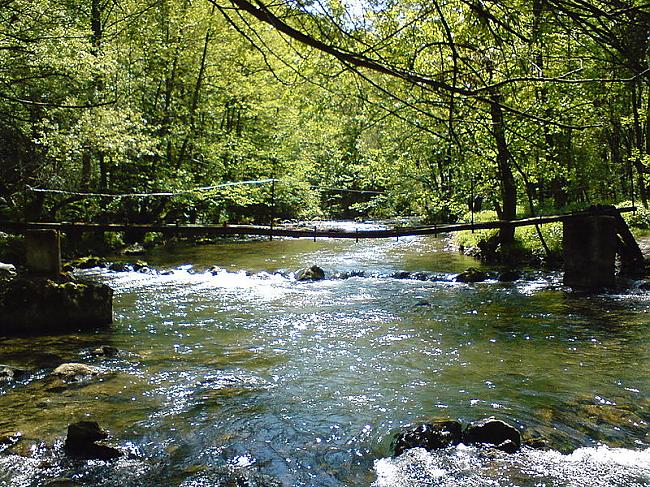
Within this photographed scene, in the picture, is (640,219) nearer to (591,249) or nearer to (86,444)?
(591,249)

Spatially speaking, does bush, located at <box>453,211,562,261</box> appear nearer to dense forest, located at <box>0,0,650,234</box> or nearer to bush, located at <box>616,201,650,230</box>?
dense forest, located at <box>0,0,650,234</box>

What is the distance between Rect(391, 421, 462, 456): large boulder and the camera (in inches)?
181

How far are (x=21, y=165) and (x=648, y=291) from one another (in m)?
14.9

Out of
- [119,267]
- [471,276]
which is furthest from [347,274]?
[119,267]

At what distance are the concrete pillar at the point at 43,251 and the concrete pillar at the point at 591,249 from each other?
33.3 ft

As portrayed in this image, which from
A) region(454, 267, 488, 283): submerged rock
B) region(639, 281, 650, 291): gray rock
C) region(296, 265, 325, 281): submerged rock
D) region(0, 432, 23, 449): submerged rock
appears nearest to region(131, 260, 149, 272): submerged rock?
region(296, 265, 325, 281): submerged rock

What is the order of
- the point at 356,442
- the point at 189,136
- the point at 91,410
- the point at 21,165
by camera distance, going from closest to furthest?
the point at 356,442 → the point at 91,410 → the point at 21,165 → the point at 189,136

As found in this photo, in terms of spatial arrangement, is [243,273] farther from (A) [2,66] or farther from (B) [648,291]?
(B) [648,291]

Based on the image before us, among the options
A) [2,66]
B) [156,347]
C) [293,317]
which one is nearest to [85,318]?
[156,347]

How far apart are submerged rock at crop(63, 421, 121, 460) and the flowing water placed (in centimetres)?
10

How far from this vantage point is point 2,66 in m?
10.8

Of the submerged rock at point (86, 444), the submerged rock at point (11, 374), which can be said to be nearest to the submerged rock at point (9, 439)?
the submerged rock at point (86, 444)

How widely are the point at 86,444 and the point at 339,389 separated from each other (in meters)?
2.73

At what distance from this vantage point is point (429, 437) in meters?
4.65
